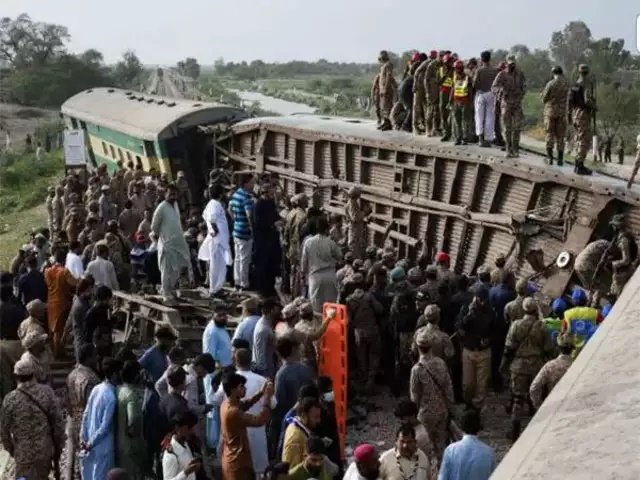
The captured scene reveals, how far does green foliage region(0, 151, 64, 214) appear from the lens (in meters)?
28.7

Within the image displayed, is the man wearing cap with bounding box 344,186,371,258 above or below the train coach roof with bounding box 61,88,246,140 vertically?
below

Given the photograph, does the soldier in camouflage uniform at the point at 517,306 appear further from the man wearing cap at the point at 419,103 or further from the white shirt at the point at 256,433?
the man wearing cap at the point at 419,103

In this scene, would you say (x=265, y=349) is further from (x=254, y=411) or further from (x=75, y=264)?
(x=75, y=264)

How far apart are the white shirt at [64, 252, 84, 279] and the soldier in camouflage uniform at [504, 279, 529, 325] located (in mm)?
4971

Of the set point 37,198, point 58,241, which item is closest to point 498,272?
point 58,241

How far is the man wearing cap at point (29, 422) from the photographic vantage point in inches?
259

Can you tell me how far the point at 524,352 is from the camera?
8.20 meters

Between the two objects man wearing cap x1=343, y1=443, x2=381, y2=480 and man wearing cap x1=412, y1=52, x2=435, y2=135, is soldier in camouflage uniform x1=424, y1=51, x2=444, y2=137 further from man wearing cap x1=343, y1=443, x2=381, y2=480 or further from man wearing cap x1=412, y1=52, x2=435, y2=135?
man wearing cap x1=343, y1=443, x2=381, y2=480

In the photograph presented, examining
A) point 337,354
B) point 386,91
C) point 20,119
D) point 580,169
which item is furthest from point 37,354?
point 20,119

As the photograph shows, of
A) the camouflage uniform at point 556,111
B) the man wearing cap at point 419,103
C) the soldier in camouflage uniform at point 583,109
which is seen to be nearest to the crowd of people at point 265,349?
the man wearing cap at point 419,103

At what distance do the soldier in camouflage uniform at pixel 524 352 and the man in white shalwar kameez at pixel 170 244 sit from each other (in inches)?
161

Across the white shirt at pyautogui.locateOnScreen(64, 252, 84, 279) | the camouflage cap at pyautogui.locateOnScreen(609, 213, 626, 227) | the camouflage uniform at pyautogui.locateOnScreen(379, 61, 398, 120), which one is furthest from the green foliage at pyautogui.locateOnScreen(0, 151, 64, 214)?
the camouflage cap at pyautogui.locateOnScreen(609, 213, 626, 227)

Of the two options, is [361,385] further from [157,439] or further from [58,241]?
[58,241]

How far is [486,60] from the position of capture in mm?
11617
